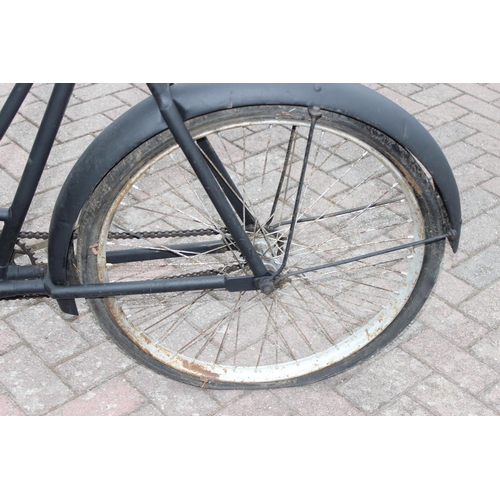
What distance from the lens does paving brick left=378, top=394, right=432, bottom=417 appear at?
9.88ft

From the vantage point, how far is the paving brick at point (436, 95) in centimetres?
504

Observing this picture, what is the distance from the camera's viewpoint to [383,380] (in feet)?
10.4

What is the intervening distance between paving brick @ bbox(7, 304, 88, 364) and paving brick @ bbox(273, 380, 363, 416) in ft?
3.18

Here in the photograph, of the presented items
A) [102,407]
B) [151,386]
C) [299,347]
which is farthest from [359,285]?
[102,407]

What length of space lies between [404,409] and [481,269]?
1.04m

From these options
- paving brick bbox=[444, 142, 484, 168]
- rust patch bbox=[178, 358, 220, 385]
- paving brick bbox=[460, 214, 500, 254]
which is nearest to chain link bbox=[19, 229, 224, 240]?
rust patch bbox=[178, 358, 220, 385]

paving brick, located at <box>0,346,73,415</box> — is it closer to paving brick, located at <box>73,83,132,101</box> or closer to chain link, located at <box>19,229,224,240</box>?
chain link, located at <box>19,229,224,240</box>

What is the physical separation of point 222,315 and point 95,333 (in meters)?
0.61

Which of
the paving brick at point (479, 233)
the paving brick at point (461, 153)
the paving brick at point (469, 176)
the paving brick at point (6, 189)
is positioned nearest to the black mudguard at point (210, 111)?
the paving brick at point (479, 233)

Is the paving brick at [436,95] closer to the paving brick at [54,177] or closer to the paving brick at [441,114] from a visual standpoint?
the paving brick at [441,114]

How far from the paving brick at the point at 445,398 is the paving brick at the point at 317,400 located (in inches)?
11.6

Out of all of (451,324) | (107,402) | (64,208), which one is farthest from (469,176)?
(64,208)

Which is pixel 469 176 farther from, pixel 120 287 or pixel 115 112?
pixel 120 287

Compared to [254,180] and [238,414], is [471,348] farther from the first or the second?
[254,180]
